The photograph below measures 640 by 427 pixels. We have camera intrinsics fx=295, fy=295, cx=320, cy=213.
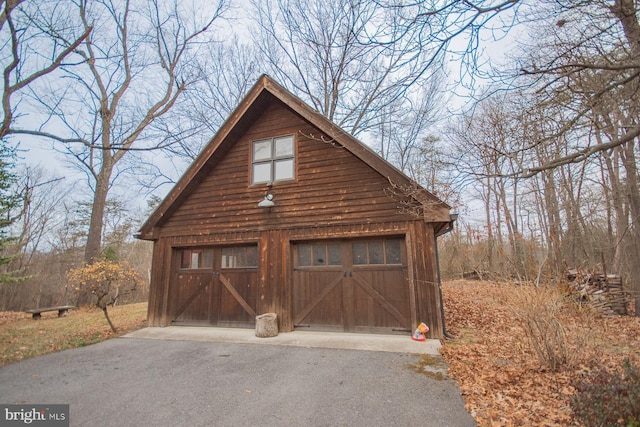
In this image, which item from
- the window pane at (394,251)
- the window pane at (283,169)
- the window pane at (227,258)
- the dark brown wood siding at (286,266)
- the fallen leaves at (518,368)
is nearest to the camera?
the fallen leaves at (518,368)

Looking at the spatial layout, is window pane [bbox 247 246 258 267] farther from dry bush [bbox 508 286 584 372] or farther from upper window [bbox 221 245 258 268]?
dry bush [bbox 508 286 584 372]

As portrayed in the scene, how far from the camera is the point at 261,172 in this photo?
7.56 metres

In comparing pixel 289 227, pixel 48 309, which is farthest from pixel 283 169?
pixel 48 309

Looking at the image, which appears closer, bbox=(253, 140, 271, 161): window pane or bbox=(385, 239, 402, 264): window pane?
bbox=(385, 239, 402, 264): window pane

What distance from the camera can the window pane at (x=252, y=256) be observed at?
729 centimetres

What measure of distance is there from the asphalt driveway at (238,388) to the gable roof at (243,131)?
10.4 ft

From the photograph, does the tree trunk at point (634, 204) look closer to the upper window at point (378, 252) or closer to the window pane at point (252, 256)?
the upper window at point (378, 252)

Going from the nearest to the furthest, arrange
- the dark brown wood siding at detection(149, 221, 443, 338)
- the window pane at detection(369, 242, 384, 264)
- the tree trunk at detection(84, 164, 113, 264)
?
the dark brown wood siding at detection(149, 221, 443, 338), the window pane at detection(369, 242, 384, 264), the tree trunk at detection(84, 164, 113, 264)

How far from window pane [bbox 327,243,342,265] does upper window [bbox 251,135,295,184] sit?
6.47 ft

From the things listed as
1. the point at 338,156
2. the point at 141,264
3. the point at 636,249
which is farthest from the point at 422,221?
the point at 141,264

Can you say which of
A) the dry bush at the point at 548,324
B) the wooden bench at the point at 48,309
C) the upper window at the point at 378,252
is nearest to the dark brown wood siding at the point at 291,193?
the upper window at the point at 378,252

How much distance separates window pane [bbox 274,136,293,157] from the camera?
292 inches

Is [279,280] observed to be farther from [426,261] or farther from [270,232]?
[426,261]

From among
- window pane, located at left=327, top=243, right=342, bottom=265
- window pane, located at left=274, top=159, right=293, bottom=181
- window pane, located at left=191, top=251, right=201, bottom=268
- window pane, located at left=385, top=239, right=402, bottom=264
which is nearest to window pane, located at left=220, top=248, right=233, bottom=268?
window pane, located at left=191, top=251, right=201, bottom=268
